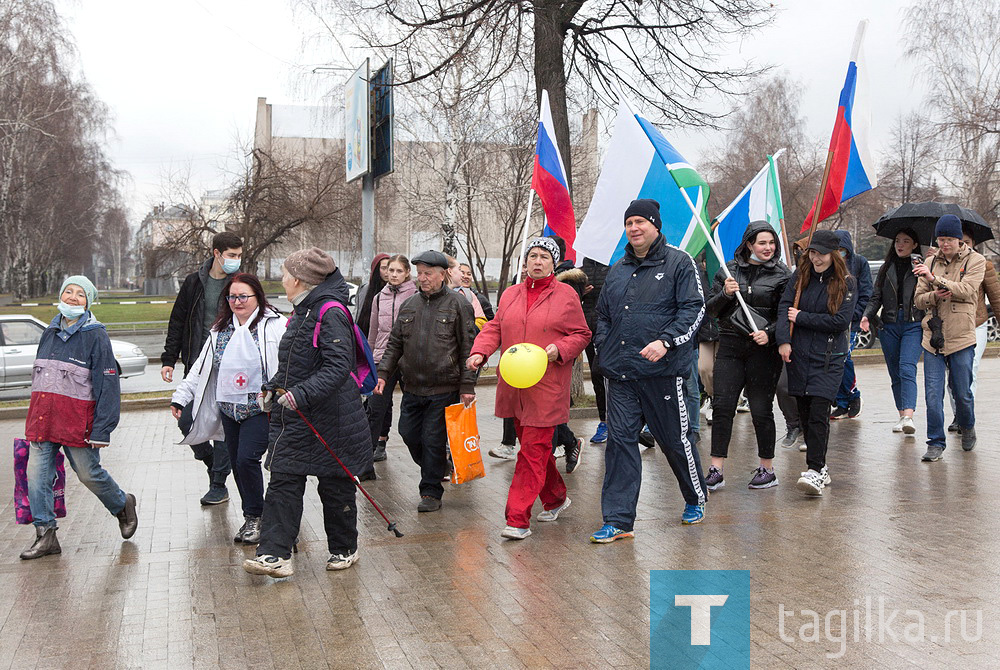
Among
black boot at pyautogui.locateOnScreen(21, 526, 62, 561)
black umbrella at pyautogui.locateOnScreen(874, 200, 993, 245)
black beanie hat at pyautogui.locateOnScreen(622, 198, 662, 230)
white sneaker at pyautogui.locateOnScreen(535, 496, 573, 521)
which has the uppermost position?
black umbrella at pyautogui.locateOnScreen(874, 200, 993, 245)

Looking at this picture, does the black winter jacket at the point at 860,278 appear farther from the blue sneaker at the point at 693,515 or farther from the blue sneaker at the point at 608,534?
the blue sneaker at the point at 608,534

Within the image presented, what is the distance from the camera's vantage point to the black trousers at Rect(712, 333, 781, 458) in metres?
7.07

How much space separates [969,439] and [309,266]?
6.12 m

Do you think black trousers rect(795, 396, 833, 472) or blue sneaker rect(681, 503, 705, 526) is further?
black trousers rect(795, 396, 833, 472)

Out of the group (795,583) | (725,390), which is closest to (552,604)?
(795,583)

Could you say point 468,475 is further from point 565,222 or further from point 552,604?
point 565,222

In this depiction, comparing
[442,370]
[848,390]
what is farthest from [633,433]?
[848,390]

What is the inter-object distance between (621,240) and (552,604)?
370cm

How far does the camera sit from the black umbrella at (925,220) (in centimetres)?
868

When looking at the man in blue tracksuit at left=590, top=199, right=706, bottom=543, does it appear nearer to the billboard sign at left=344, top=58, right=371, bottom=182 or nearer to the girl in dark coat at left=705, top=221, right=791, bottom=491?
the girl in dark coat at left=705, top=221, right=791, bottom=491

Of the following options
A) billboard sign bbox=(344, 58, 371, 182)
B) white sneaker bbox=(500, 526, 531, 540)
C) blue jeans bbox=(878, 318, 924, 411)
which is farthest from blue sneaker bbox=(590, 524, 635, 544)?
billboard sign bbox=(344, 58, 371, 182)

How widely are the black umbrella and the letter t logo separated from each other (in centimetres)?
529

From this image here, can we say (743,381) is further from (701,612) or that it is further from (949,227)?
(701,612)

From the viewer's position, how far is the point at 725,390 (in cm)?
710
